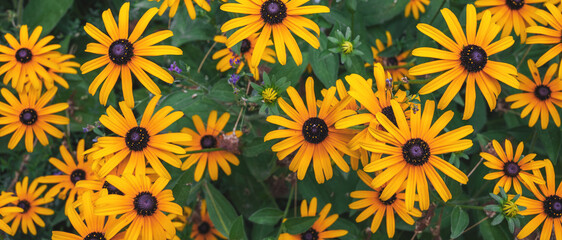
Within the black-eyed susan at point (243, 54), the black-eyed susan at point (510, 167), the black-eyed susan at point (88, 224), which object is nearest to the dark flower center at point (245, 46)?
the black-eyed susan at point (243, 54)

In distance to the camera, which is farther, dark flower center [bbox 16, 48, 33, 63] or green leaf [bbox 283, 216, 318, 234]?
dark flower center [bbox 16, 48, 33, 63]

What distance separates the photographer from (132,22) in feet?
10.4

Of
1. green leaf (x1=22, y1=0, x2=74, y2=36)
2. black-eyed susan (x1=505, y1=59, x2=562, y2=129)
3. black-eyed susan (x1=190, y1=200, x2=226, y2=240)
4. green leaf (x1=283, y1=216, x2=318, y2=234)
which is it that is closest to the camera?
green leaf (x1=283, y1=216, x2=318, y2=234)

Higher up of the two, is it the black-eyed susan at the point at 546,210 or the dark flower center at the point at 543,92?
the dark flower center at the point at 543,92

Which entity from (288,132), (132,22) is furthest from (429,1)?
(132,22)

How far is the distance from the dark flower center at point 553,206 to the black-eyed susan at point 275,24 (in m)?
1.36

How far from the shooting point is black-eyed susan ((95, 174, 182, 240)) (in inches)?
77.8

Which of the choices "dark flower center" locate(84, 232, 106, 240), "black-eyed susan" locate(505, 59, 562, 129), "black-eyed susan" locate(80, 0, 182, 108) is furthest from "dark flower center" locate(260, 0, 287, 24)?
"black-eyed susan" locate(505, 59, 562, 129)

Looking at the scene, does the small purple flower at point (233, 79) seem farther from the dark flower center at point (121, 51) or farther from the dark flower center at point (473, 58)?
the dark flower center at point (473, 58)

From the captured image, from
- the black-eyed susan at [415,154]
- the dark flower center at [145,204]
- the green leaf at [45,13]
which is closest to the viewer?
the black-eyed susan at [415,154]

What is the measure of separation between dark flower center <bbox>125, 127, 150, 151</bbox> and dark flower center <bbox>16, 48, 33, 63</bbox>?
0.95 metres

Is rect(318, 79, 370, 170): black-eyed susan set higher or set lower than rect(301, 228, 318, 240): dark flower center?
higher

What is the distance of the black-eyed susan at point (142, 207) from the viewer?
6.48ft

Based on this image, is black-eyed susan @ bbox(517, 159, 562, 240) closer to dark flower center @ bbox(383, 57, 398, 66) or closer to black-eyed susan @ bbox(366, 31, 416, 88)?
black-eyed susan @ bbox(366, 31, 416, 88)
